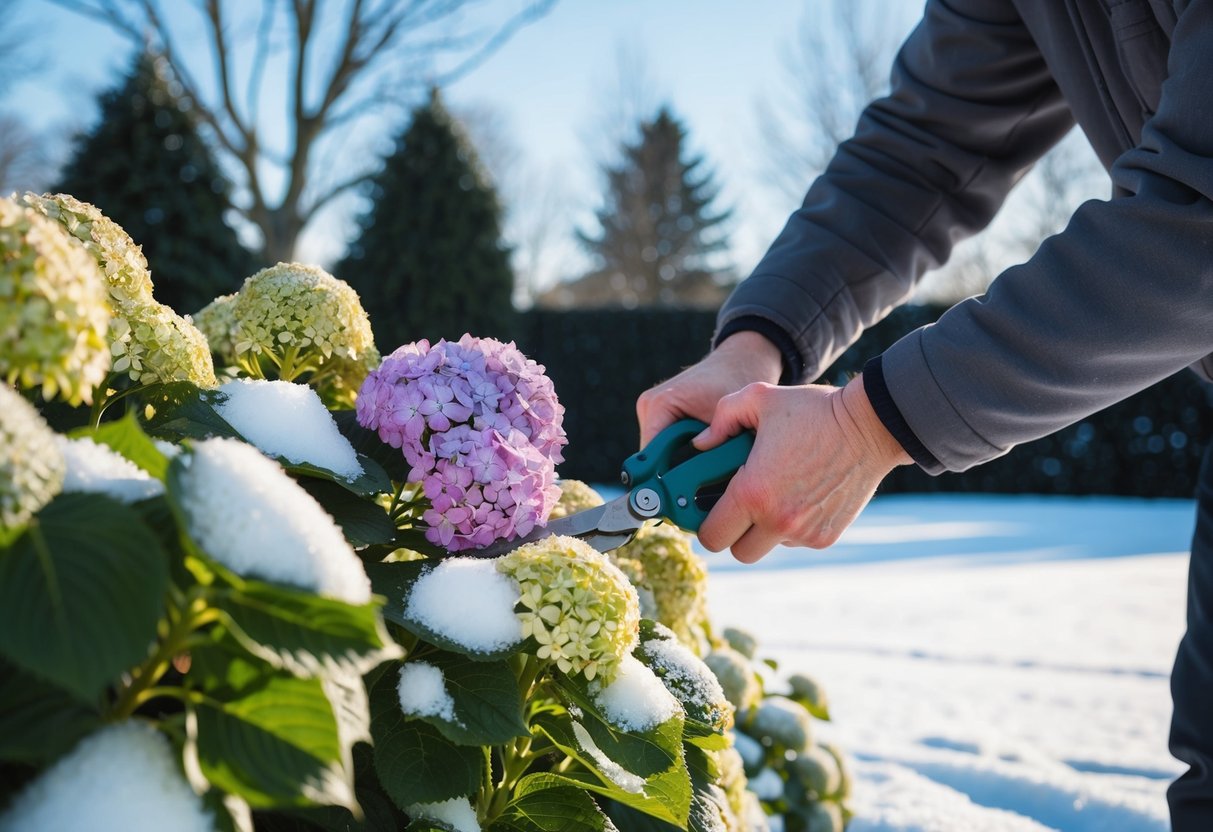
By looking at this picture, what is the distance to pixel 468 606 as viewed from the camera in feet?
2.77

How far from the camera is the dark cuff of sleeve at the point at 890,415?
3.81ft

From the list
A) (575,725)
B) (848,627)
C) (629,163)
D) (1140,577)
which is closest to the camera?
(575,725)

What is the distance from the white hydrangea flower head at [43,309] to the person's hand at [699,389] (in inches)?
36.0

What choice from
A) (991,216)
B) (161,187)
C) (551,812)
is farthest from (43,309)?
(161,187)

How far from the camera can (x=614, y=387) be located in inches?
376

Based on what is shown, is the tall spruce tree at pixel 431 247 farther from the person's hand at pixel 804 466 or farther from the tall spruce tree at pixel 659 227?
the tall spruce tree at pixel 659 227

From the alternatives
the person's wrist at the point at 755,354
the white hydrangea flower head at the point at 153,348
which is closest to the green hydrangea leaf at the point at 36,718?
the white hydrangea flower head at the point at 153,348

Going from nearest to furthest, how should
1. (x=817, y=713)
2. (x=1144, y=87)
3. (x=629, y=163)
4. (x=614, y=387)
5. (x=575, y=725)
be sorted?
(x=575, y=725) → (x=1144, y=87) → (x=817, y=713) → (x=614, y=387) → (x=629, y=163)

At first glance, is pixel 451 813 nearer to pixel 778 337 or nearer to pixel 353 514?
pixel 353 514

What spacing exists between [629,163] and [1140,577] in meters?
21.6

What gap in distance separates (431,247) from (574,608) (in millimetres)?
7801

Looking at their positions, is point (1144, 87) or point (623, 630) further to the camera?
point (1144, 87)

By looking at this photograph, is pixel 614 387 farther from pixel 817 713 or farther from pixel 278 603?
pixel 278 603

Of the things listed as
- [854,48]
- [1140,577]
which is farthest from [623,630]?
[854,48]
